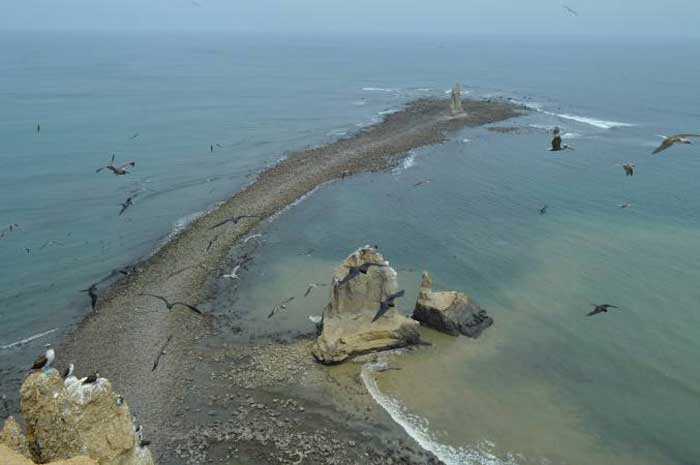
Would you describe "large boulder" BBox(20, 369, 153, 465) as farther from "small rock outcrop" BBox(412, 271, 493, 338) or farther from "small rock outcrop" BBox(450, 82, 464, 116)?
"small rock outcrop" BBox(450, 82, 464, 116)

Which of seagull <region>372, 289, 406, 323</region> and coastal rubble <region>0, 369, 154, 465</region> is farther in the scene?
seagull <region>372, 289, 406, 323</region>

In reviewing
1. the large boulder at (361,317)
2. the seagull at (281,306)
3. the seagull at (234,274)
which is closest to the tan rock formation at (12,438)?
the large boulder at (361,317)

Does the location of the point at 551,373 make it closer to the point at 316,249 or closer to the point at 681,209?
the point at 316,249

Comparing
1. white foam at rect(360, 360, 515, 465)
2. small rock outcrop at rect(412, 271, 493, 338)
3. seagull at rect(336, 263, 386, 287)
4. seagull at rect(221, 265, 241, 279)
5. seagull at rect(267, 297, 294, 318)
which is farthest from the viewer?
seagull at rect(221, 265, 241, 279)

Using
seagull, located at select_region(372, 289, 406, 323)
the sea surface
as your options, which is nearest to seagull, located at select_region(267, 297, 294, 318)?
the sea surface

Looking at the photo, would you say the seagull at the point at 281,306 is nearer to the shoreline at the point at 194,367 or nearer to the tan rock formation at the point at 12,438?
the shoreline at the point at 194,367

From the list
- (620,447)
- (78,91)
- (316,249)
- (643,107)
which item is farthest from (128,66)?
(620,447)
